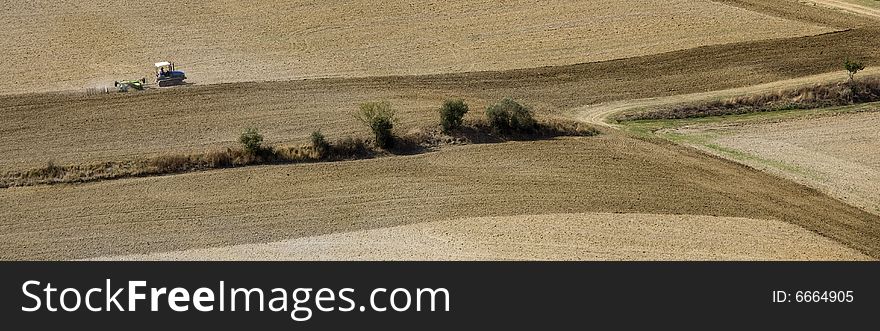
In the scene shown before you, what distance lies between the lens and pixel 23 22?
95.7m

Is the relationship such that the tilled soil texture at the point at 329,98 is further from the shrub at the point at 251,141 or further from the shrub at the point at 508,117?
the shrub at the point at 508,117

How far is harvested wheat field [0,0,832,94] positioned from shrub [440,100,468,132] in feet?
42.5

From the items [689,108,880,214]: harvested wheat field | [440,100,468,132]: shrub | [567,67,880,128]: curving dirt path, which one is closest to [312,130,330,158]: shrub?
[440,100,468,132]: shrub

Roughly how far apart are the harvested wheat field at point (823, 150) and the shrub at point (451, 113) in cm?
1523

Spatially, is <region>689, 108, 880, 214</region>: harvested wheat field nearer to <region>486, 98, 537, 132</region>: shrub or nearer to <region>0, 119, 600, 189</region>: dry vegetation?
<region>0, 119, 600, 189</region>: dry vegetation

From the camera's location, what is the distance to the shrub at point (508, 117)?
71.6 metres

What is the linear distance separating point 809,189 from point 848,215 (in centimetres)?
402

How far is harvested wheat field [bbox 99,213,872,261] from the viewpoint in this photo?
53.8m

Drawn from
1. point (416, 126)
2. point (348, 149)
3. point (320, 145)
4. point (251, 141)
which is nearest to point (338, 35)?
point (416, 126)

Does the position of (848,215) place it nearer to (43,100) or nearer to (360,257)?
(360,257)

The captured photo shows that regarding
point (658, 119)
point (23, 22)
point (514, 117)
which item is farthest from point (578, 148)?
point (23, 22)

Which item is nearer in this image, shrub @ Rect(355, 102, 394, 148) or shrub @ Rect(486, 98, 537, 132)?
shrub @ Rect(355, 102, 394, 148)

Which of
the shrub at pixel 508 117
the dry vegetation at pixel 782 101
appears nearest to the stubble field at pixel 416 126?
the shrub at pixel 508 117

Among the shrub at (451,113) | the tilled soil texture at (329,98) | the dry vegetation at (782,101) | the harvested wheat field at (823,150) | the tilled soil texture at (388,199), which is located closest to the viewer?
the tilled soil texture at (388,199)
